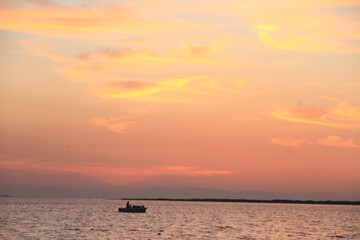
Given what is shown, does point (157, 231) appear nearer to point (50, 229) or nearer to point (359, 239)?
point (50, 229)

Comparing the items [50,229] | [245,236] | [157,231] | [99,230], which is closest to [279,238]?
[245,236]

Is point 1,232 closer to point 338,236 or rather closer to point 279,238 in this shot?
point 279,238

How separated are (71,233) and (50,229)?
30.9 ft

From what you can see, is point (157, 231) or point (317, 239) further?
point (157, 231)

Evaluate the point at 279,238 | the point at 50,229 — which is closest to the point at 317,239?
the point at 279,238

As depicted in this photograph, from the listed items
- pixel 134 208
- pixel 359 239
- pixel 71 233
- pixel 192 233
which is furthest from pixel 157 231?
pixel 134 208

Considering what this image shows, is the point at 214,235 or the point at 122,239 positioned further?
the point at 214,235

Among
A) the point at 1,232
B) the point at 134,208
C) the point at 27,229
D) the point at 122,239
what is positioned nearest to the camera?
the point at 122,239

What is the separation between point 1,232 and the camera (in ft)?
291

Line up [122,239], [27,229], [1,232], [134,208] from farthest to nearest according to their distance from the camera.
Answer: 1. [134,208]
2. [27,229]
3. [1,232]
4. [122,239]

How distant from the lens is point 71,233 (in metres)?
89.3

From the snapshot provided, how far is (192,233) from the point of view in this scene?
94000 millimetres

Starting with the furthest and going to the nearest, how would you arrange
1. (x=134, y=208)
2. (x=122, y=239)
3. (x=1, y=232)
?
(x=134, y=208) → (x=1, y=232) → (x=122, y=239)

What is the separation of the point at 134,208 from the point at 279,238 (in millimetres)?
77566
